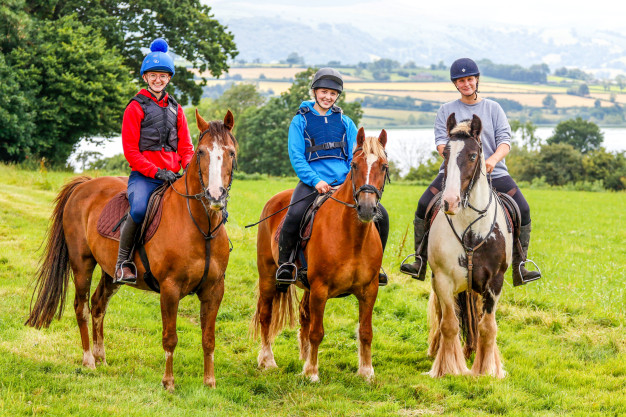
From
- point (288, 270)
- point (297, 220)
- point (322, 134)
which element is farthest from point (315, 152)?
point (288, 270)

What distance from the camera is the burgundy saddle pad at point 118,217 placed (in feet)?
19.9

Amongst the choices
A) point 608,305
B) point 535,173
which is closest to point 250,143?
point 535,173

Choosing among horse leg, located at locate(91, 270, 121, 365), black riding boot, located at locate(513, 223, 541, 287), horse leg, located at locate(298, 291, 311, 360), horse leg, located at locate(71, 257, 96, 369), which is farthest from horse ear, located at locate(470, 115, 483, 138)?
horse leg, located at locate(71, 257, 96, 369)

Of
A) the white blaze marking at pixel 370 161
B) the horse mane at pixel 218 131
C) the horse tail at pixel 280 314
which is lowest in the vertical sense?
the horse tail at pixel 280 314

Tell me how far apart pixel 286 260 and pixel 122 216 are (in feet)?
6.14

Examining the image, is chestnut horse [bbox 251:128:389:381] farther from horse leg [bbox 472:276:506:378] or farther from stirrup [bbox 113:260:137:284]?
stirrup [bbox 113:260:137:284]

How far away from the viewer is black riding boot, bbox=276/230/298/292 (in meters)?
6.69

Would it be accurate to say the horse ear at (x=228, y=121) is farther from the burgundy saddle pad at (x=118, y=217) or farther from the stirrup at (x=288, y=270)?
the stirrup at (x=288, y=270)

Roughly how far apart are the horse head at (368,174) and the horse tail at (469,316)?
2.31 meters

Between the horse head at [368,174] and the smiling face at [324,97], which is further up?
the smiling face at [324,97]

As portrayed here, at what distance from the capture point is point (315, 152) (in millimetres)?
6758

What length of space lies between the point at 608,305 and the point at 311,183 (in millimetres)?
5822

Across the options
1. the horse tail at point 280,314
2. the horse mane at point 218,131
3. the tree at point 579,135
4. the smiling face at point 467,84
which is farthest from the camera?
the tree at point 579,135

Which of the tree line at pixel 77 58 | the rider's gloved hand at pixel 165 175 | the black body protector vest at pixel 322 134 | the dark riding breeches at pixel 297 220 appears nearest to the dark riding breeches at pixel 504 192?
the dark riding breeches at pixel 297 220
